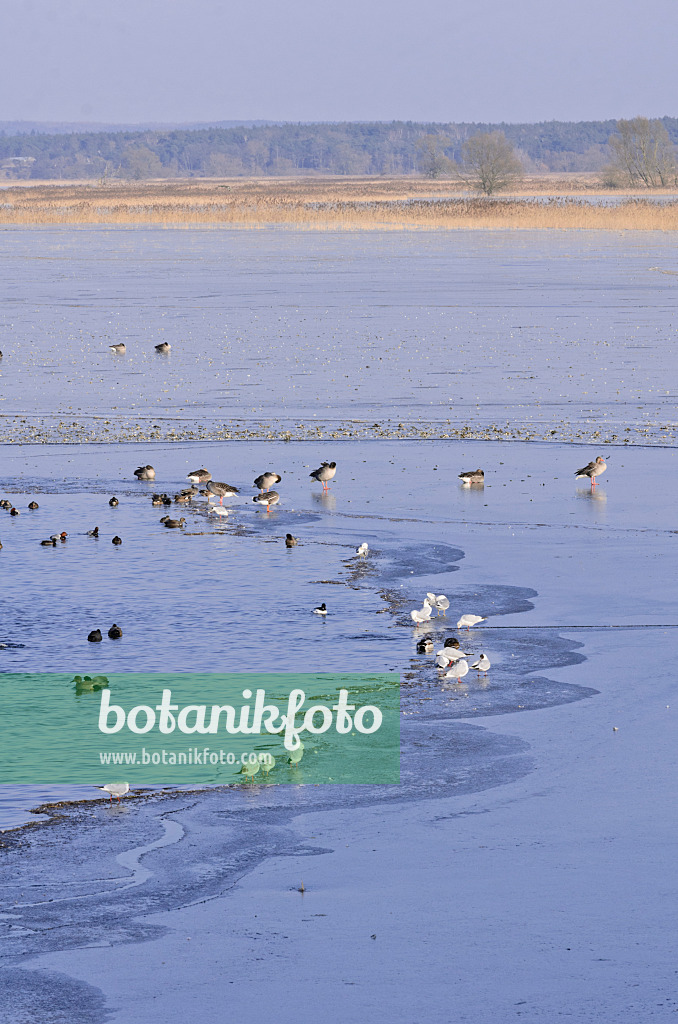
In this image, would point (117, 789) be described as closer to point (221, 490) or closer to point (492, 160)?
point (221, 490)

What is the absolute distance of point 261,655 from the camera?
11328mm

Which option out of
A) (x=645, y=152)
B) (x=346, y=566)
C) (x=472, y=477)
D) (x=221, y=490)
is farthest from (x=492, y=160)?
(x=346, y=566)

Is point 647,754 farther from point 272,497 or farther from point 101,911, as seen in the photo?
point 272,497

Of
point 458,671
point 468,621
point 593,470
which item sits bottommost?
point 458,671

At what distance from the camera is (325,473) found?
1756cm

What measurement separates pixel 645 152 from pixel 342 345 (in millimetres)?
117084

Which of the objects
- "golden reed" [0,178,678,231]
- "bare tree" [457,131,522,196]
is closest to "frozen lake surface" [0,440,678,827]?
"golden reed" [0,178,678,231]

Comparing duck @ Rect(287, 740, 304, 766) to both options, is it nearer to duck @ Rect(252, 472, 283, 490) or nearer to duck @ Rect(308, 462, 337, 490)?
duck @ Rect(252, 472, 283, 490)

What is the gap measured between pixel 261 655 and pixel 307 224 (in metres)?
74.4

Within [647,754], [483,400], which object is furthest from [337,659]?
[483,400]

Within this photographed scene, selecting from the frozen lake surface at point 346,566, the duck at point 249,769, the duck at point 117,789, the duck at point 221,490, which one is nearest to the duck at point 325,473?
the frozen lake surface at point 346,566

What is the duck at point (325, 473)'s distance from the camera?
1752 cm

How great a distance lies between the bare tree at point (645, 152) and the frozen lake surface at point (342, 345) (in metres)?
85.0

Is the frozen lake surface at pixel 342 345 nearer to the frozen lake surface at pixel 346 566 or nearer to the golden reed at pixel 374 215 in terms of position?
the frozen lake surface at pixel 346 566
